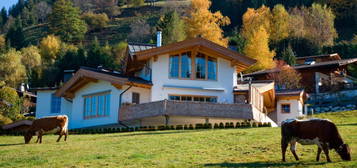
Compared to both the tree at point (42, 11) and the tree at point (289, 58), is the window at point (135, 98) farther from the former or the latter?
the tree at point (42, 11)

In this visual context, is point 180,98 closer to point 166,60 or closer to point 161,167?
point 166,60

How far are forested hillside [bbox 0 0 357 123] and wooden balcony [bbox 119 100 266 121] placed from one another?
15.6 meters

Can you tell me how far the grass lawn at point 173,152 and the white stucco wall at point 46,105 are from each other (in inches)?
712

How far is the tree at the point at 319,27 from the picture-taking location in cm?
9544

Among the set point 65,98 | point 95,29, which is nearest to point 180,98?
point 65,98

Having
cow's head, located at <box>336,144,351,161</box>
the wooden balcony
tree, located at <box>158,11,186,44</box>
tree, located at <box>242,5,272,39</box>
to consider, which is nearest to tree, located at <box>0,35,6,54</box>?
tree, located at <box>158,11,186,44</box>

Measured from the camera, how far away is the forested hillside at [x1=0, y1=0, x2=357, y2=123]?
3386 inches

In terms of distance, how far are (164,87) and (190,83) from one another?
1852 millimetres

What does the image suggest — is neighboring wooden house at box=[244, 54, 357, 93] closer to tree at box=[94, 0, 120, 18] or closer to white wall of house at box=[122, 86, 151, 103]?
white wall of house at box=[122, 86, 151, 103]

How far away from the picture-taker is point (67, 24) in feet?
445

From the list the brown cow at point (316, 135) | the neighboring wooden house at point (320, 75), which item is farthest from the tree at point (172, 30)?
the brown cow at point (316, 135)

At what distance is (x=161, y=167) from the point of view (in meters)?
19.2

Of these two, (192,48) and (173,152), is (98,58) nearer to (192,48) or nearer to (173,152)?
(192,48)

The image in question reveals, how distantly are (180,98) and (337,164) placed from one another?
2383cm
